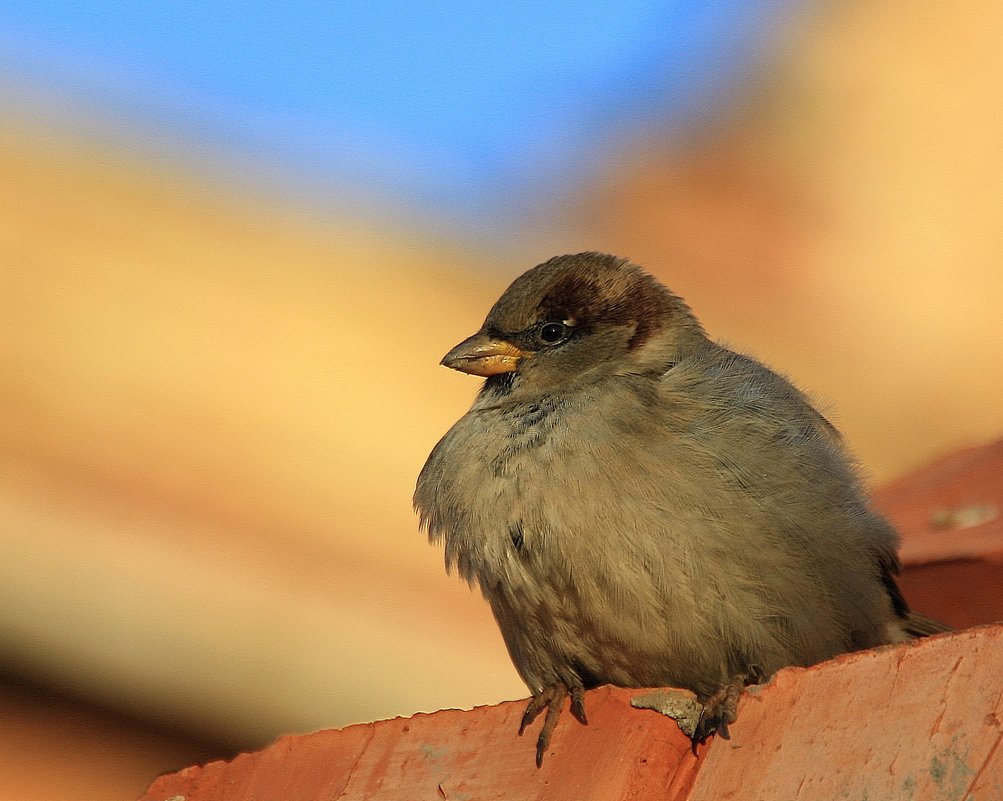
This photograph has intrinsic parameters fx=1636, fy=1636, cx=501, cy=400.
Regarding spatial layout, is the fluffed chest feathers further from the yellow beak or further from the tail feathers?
the tail feathers

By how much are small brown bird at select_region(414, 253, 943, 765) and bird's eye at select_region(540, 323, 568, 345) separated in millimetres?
204

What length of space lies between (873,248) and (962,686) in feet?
18.8

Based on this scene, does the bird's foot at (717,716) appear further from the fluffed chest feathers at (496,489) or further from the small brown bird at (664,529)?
the fluffed chest feathers at (496,489)

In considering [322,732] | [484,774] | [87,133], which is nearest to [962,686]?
[484,774]

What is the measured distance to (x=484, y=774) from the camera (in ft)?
7.20

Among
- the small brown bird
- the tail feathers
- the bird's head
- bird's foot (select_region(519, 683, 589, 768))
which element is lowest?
the tail feathers

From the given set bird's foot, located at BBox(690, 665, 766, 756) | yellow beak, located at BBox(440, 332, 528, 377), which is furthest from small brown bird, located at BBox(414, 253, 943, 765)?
bird's foot, located at BBox(690, 665, 766, 756)

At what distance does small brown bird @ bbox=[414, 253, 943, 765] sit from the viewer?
274cm

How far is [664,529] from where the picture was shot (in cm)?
272

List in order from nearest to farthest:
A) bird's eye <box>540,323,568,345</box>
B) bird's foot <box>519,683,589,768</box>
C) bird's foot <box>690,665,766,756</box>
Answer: bird's foot <box>690,665,766,756</box> → bird's foot <box>519,683,589,768</box> → bird's eye <box>540,323,568,345</box>

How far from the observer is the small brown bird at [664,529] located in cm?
274

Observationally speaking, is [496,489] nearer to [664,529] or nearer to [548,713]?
[664,529]

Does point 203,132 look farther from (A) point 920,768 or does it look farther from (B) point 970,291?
(A) point 920,768

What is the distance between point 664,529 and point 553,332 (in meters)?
0.81
